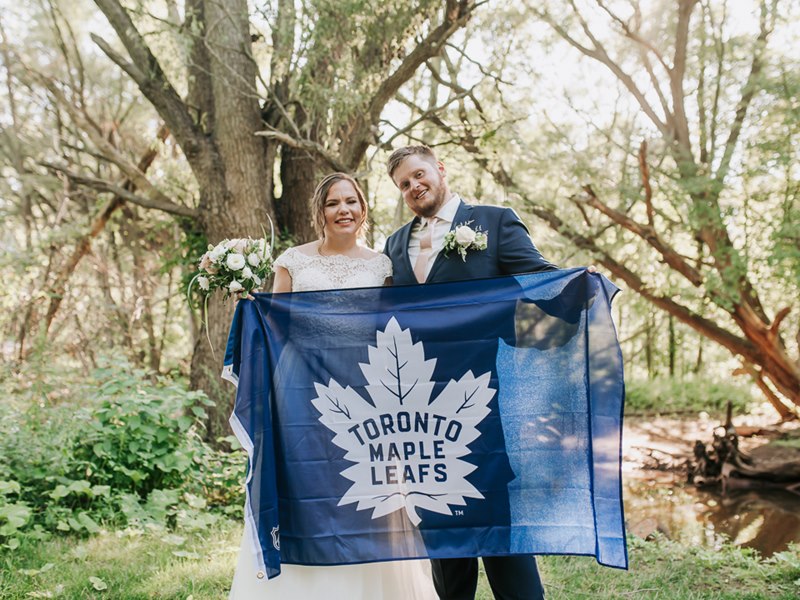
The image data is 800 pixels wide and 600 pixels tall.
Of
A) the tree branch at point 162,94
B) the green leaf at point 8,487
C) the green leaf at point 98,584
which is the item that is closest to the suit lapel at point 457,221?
the green leaf at point 98,584

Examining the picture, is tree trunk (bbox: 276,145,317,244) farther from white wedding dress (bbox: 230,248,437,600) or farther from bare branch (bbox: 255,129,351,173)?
white wedding dress (bbox: 230,248,437,600)

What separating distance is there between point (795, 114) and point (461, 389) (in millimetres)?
7890

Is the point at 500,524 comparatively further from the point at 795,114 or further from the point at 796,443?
the point at 796,443

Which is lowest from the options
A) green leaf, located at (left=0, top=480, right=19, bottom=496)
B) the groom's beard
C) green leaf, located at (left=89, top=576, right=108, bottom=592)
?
green leaf, located at (left=89, top=576, right=108, bottom=592)

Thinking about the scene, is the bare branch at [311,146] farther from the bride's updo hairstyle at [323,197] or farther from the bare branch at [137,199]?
the bride's updo hairstyle at [323,197]

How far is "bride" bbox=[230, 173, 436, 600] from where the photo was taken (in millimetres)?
2738

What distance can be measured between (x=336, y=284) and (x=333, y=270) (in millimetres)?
84

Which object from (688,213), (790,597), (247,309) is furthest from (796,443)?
(247,309)

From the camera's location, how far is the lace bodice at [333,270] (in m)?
3.15

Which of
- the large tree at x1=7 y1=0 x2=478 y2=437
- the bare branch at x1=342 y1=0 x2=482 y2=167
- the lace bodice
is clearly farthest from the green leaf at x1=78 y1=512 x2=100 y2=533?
the bare branch at x1=342 y1=0 x2=482 y2=167

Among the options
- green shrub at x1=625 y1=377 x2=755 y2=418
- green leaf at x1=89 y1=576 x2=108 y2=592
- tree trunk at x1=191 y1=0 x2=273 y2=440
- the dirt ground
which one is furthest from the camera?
green shrub at x1=625 y1=377 x2=755 y2=418

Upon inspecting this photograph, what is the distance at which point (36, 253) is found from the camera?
9461mm

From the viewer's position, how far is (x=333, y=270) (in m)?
3.21

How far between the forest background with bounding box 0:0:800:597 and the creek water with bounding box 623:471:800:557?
2344 millimetres
